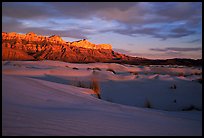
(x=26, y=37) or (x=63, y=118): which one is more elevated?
(x=26, y=37)

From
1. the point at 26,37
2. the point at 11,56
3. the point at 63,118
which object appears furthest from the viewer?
the point at 26,37

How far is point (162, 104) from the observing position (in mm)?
7988

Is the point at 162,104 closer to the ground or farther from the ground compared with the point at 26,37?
closer to the ground

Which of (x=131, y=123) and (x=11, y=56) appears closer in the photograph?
(x=131, y=123)

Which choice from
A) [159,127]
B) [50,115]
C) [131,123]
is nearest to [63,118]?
[50,115]

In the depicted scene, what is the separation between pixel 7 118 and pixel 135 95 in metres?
6.72

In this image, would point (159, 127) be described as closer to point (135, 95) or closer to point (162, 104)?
point (162, 104)

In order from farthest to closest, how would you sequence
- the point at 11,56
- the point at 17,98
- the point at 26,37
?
the point at 26,37 → the point at 11,56 → the point at 17,98

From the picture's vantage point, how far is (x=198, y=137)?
3.09 metres

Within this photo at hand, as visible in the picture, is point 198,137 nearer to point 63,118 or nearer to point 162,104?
point 63,118

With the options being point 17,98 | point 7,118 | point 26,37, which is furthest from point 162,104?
point 26,37

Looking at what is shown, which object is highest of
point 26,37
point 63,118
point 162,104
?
point 26,37

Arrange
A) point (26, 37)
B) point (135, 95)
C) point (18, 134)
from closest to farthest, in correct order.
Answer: point (18, 134) → point (135, 95) → point (26, 37)

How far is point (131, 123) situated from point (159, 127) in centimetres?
41
